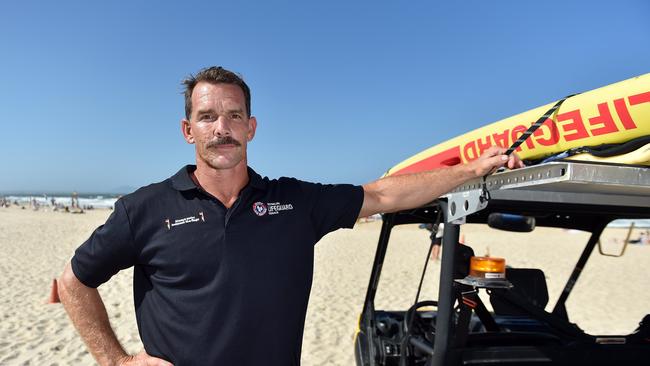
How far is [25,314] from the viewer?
9.09 m

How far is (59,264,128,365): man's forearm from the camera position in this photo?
2363 millimetres

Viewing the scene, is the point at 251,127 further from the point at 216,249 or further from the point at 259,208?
the point at 216,249

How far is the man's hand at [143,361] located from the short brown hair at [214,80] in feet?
3.77

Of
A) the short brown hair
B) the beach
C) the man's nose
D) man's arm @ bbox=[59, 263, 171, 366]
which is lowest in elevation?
the beach

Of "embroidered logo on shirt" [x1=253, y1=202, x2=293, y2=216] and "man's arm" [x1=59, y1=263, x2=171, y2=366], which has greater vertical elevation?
"embroidered logo on shirt" [x1=253, y1=202, x2=293, y2=216]

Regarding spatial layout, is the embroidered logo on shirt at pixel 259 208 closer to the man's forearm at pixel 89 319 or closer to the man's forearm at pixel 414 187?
the man's forearm at pixel 414 187

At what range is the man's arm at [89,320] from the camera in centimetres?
236

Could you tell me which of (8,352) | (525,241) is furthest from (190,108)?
(525,241)

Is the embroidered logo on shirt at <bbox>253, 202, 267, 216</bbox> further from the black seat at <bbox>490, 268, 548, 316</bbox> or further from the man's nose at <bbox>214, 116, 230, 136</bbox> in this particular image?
the black seat at <bbox>490, 268, 548, 316</bbox>

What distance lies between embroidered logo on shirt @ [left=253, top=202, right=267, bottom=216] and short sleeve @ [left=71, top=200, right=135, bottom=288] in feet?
1.87

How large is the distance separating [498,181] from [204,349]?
56.9 inches

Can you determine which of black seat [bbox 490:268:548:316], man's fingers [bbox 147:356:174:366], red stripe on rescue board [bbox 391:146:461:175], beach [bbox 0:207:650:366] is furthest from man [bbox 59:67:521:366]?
beach [bbox 0:207:650:366]

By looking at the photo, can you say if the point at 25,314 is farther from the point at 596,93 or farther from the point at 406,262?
the point at 406,262

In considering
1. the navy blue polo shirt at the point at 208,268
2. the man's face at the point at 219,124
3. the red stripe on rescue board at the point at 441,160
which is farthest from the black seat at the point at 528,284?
the man's face at the point at 219,124
